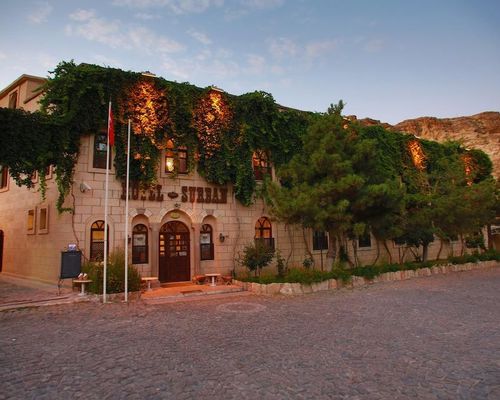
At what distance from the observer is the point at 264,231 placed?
Result: 1798 cm

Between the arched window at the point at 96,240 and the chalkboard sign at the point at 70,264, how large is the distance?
1.15 meters

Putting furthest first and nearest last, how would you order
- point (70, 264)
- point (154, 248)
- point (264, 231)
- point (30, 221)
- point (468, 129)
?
point (468, 129) < point (264, 231) < point (30, 221) < point (154, 248) < point (70, 264)

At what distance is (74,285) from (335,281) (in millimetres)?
9850

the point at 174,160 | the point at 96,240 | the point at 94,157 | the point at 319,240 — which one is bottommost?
the point at 319,240

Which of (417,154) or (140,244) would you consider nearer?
(140,244)

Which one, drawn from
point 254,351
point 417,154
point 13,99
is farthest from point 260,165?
point 13,99

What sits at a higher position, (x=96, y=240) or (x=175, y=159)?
(x=175, y=159)

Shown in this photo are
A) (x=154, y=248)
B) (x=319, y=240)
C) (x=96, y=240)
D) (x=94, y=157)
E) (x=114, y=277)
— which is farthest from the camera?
(x=319, y=240)

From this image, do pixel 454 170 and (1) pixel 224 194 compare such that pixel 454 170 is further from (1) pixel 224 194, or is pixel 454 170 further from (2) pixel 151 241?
(2) pixel 151 241

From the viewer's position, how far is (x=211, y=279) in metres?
15.3

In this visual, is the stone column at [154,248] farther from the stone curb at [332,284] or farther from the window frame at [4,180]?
the window frame at [4,180]

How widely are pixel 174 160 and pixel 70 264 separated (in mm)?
6025

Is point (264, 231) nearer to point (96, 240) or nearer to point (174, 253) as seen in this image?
point (174, 253)

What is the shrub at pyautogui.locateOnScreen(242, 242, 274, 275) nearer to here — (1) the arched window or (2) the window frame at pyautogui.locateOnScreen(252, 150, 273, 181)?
(2) the window frame at pyautogui.locateOnScreen(252, 150, 273, 181)
